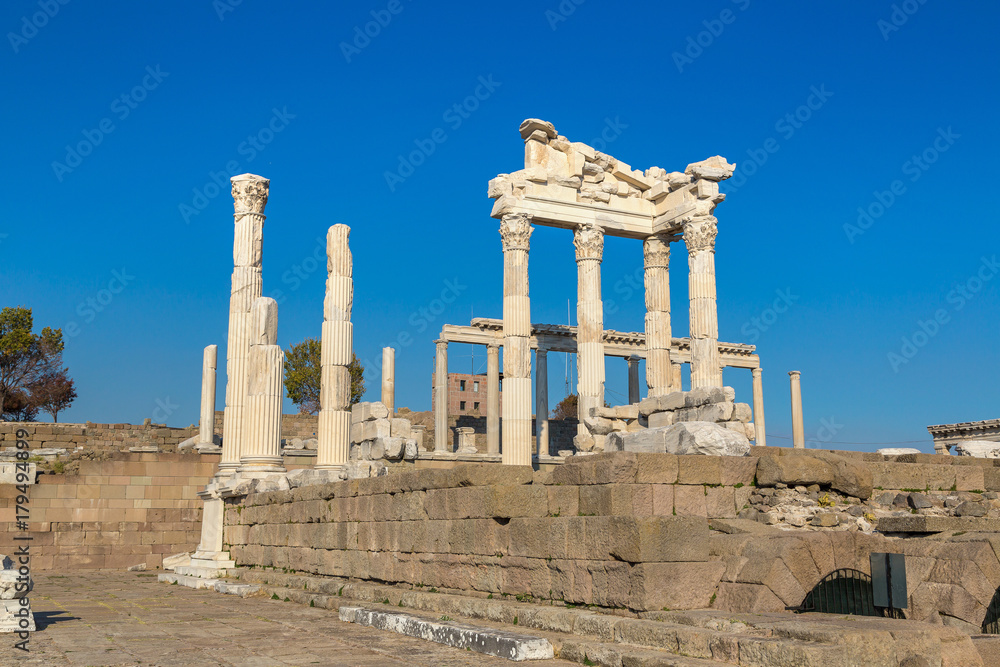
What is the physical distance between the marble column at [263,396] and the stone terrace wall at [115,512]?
6837mm

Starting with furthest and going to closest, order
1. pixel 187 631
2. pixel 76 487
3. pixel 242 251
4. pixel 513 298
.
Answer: pixel 513 298
pixel 76 487
pixel 242 251
pixel 187 631

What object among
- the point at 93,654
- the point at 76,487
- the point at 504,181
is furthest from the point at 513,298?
the point at 93,654

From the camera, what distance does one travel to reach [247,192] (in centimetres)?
2006

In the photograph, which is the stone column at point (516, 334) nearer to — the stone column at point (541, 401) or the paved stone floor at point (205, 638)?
the stone column at point (541, 401)

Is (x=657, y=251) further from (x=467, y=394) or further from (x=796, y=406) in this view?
(x=467, y=394)

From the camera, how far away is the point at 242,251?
20.2m

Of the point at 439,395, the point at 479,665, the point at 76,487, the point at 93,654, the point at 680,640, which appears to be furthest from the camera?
the point at 439,395

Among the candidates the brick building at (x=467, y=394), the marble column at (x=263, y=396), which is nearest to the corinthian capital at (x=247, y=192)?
the marble column at (x=263, y=396)

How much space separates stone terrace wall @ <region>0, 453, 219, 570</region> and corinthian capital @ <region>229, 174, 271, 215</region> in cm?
775

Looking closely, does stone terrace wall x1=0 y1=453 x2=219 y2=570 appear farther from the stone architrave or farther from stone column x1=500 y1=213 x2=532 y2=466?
the stone architrave

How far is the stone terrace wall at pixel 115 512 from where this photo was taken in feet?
73.9

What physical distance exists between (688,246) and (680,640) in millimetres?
22645

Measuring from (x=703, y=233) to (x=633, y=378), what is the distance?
1464 cm

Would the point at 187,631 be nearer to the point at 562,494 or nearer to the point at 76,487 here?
the point at 562,494
